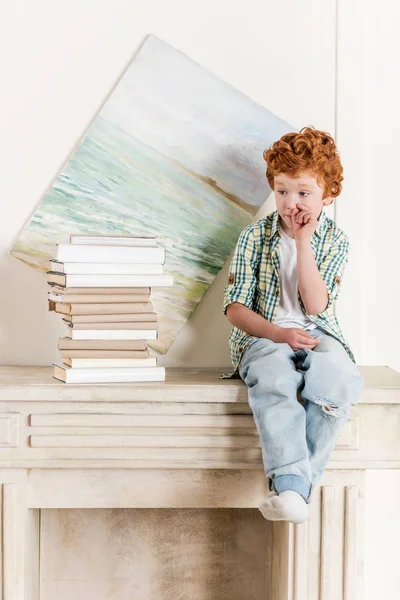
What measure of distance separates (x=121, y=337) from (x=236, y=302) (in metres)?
0.29

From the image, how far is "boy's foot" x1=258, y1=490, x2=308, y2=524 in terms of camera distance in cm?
156

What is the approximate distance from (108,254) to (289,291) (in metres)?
0.44

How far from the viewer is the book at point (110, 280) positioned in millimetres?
1769

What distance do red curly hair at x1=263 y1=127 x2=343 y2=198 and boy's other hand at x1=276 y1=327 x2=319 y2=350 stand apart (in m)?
0.33

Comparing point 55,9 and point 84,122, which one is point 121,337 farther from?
point 55,9

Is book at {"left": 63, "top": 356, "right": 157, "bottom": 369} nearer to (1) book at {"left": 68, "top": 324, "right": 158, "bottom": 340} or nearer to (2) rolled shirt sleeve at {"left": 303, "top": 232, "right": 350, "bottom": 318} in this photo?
(1) book at {"left": 68, "top": 324, "right": 158, "bottom": 340}

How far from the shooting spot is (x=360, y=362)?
7.06ft

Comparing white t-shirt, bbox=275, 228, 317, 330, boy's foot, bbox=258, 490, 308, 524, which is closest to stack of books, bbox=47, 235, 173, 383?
white t-shirt, bbox=275, 228, 317, 330

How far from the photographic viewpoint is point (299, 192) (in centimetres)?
186

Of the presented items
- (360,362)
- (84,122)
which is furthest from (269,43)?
(360,362)

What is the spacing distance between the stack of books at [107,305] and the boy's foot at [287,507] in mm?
403

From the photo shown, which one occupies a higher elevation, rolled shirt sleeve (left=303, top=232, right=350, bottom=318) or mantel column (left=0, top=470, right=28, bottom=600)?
rolled shirt sleeve (left=303, top=232, right=350, bottom=318)

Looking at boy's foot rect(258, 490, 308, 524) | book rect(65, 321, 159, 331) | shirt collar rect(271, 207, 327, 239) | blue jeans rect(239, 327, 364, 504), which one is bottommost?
boy's foot rect(258, 490, 308, 524)

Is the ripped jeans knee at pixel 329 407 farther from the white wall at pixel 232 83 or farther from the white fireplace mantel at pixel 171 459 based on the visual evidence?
the white wall at pixel 232 83
